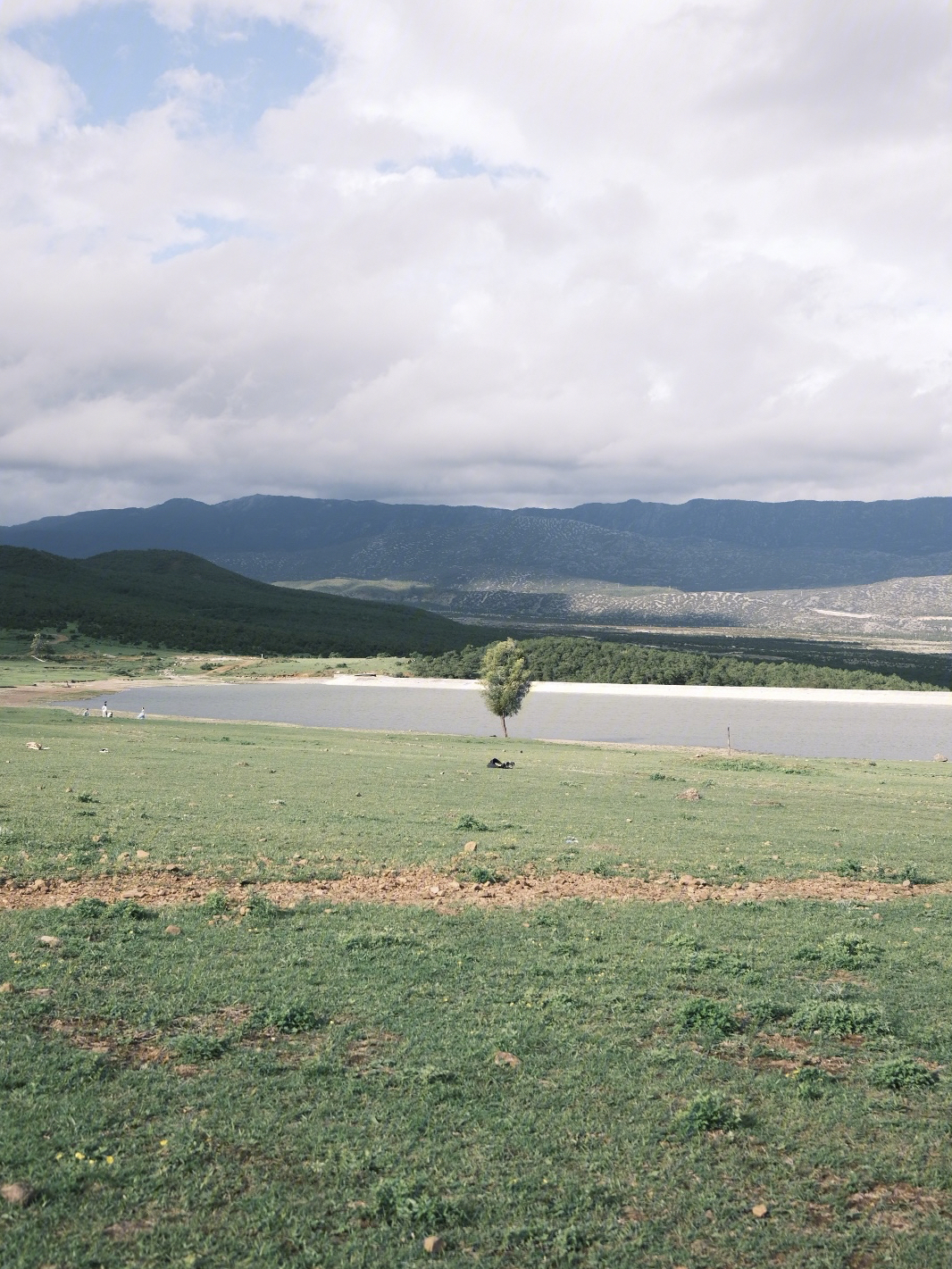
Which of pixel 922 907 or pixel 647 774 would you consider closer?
pixel 922 907

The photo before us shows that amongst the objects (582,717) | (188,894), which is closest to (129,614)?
(582,717)

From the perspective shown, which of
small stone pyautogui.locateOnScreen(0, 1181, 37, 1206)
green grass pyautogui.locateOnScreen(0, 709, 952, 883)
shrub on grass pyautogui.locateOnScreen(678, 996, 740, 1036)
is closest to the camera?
small stone pyautogui.locateOnScreen(0, 1181, 37, 1206)

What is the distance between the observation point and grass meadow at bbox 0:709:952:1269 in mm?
6742

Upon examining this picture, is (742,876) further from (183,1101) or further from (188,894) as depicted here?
(183,1101)

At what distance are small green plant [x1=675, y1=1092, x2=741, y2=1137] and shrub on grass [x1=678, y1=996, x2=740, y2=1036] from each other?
1784mm

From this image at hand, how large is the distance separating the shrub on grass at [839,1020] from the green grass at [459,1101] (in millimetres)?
55

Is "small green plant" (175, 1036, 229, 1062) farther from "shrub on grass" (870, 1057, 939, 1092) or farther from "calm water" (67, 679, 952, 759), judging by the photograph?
"calm water" (67, 679, 952, 759)

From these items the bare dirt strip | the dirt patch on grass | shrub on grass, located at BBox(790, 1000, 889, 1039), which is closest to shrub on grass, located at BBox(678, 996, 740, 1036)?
shrub on grass, located at BBox(790, 1000, 889, 1039)

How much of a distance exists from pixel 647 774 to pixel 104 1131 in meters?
34.1

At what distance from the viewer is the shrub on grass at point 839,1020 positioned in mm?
10359

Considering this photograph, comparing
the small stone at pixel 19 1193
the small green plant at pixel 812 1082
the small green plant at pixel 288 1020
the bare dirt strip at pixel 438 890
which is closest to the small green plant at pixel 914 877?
the bare dirt strip at pixel 438 890

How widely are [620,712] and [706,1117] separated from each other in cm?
9130

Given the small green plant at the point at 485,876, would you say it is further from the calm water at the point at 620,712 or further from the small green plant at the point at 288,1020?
the calm water at the point at 620,712

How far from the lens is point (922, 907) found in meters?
16.0
